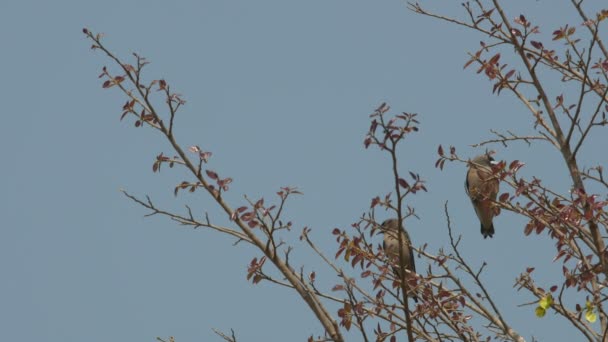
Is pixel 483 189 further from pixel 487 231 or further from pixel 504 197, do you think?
pixel 487 231

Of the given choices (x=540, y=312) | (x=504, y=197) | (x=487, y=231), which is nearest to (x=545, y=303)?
(x=540, y=312)

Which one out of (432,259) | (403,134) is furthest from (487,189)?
(403,134)

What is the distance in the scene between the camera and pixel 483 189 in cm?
592

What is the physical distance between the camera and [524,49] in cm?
544

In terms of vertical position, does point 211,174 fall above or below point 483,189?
below

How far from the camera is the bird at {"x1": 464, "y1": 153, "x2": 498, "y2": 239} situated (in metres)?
5.23

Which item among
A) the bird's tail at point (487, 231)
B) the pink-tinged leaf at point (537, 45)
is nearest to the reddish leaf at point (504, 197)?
the pink-tinged leaf at point (537, 45)

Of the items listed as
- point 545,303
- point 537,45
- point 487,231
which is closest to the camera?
point 545,303

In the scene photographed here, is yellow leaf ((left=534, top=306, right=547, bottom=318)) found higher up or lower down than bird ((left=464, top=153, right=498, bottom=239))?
lower down

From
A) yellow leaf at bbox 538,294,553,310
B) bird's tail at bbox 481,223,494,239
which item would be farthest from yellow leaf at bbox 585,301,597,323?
bird's tail at bbox 481,223,494,239

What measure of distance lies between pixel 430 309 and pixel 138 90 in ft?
6.03

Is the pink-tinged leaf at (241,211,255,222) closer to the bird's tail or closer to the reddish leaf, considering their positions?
the reddish leaf

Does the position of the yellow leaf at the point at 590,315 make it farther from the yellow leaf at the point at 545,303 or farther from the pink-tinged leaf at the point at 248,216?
the pink-tinged leaf at the point at 248,216

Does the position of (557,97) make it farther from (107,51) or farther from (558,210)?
(107,51)
